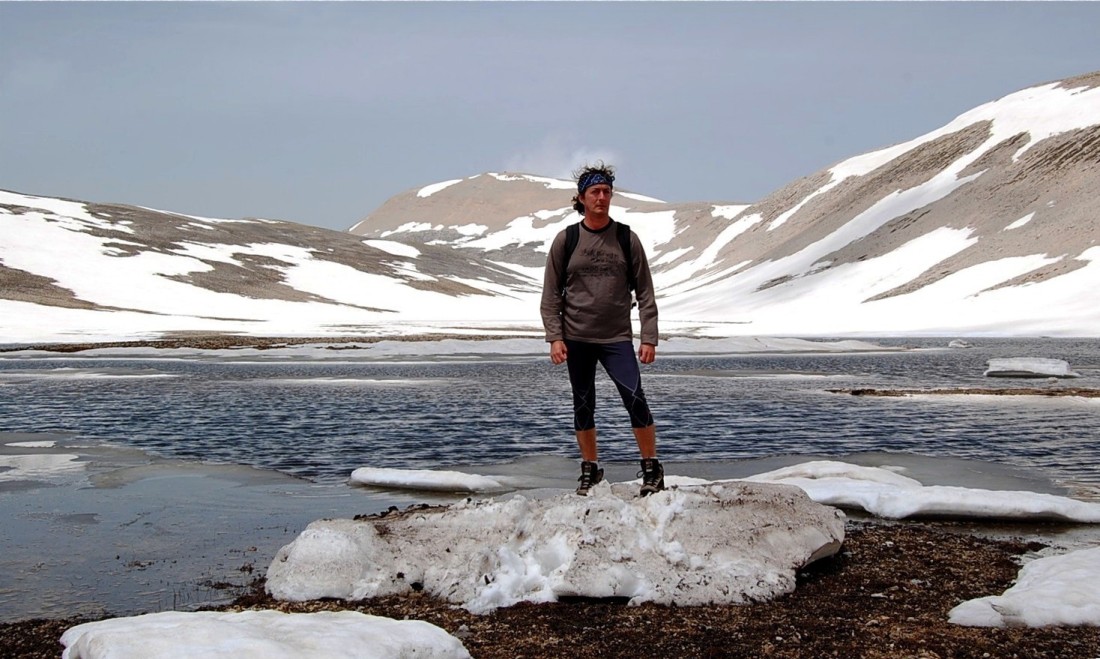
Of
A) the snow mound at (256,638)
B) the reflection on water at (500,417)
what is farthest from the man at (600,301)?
the reflection on water at (500,417)

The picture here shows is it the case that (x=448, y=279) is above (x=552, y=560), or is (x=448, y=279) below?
above

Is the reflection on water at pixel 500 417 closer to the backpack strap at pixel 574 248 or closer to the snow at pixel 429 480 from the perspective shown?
the snow at pixel 429 480

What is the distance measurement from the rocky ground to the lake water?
1685 mm

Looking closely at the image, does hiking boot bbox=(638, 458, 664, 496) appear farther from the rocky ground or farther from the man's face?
the man's face

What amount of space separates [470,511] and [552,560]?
112 centimetres

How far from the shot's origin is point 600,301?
9.41 metres

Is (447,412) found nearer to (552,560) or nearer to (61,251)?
(552,560)

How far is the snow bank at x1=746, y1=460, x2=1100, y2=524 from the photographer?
10.3 meters

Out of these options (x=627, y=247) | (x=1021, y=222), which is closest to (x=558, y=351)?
(x=627, y=247)

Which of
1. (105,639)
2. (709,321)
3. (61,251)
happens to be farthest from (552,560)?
(61,251)

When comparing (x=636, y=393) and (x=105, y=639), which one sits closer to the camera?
(x=105, y=639)

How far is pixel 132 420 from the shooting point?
22.3m

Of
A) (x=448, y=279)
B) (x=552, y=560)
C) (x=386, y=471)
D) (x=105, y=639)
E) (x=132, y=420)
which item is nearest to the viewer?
(x=105, y=639)

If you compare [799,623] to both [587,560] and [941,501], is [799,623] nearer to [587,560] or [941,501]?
[587,560]
